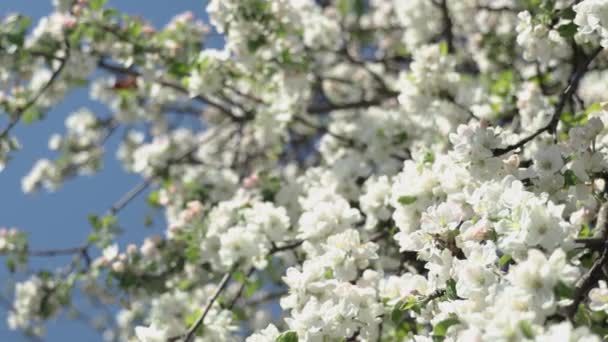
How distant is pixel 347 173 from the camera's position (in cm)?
352

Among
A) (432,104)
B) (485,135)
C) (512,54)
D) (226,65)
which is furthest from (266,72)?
(485,135)

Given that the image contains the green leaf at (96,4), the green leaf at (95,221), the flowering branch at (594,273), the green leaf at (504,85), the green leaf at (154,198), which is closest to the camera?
the flowering branch at (594,273)

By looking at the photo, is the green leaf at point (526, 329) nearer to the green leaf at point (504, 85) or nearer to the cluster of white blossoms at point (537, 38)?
the cluster of white blossoms at point (537, 38)

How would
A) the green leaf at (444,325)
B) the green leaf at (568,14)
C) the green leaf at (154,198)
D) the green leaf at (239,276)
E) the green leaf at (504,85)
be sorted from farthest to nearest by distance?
the green leaf at (154,198), the green leaf at (504,85), the green leaf at (239,276), the green leaf at (568,14), the green leaf at (444,325)

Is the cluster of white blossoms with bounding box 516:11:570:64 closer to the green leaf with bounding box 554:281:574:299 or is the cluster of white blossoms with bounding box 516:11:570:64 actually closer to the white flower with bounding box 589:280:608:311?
the white flower with bounding box 589:280:608:311

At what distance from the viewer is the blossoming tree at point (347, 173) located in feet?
5.61

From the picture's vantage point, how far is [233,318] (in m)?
2.95

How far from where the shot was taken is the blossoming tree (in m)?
1.71

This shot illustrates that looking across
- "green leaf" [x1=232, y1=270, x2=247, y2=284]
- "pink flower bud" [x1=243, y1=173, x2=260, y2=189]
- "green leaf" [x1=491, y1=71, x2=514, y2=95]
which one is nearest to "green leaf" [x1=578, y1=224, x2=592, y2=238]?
"green leaf" [x1=232, y1=270, x2=247, y2=284]

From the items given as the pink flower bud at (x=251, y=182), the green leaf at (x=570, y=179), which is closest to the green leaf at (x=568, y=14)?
the green leaf at (x=570, y=179)

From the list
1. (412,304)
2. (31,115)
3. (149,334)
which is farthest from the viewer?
(31,115)

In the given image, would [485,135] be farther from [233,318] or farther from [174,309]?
[174,309]

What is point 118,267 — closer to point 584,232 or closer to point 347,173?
point 347,173

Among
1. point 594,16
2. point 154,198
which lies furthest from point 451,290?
point 154,198
